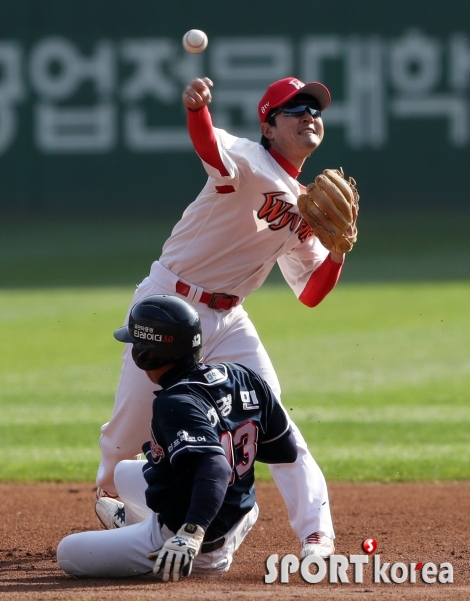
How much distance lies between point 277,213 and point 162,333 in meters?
1.03

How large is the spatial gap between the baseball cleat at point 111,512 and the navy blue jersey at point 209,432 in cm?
77

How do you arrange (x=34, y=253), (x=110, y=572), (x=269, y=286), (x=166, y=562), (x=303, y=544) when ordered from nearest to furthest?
1. (x=166, y=562)
2. (x=110, y=572)
3. (x=303, y=544)
4. (x=269, y=286)
5. (x=34, y=253)

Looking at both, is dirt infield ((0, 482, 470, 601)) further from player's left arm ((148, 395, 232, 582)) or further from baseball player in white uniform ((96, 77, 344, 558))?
baseball player in white uniform ((96, 77, 344, 558))

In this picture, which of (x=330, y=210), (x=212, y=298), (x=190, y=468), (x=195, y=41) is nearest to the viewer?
(x=190, y=468)

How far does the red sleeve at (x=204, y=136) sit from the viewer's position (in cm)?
386

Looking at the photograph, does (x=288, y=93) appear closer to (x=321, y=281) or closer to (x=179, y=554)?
(x=321, y=281)

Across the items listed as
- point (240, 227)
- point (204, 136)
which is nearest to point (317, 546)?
point (240, 227)

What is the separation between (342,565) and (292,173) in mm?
1680

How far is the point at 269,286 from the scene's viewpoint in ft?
50.8

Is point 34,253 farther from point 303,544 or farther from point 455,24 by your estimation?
point 303,544

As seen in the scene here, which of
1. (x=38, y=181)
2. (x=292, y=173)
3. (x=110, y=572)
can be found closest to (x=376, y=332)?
(x=292, y=173)

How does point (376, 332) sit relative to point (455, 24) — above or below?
below

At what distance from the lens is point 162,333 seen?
340 cm

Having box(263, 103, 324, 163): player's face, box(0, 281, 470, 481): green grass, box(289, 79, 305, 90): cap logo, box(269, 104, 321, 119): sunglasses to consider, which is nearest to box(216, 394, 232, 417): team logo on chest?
box(263, 103, 324, 163): player's face
